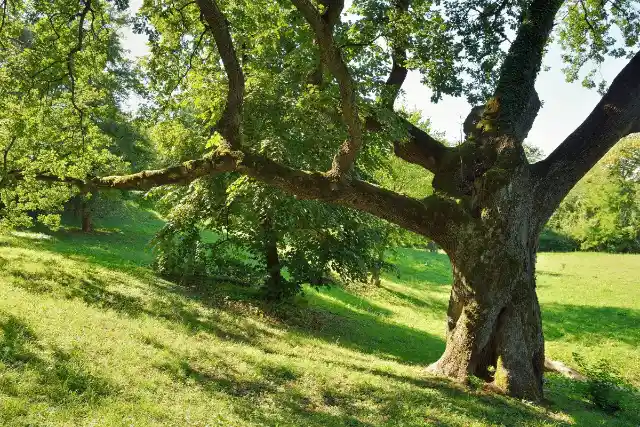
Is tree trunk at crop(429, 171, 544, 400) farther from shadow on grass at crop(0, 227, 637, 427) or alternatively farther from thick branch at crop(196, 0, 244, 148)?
thick branch at crop(196, 0, 244, 148)

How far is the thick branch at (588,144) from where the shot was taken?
36.4ft

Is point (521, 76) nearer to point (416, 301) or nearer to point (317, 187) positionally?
point (317, 187)

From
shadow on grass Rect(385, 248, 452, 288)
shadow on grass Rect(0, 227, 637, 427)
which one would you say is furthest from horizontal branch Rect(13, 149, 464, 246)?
shadow on grass Rect(385, 248, 452, 288)

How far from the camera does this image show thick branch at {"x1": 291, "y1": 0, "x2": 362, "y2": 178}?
744cm

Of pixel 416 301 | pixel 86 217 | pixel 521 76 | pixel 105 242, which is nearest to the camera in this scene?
pixel 521 76

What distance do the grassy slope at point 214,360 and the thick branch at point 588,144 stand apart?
15.8ft

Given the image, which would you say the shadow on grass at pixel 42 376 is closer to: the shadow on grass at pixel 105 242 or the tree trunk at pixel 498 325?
the tree trunk at pixel 498 325

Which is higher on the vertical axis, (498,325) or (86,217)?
(498,325)

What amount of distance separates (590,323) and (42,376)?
22.8 metres

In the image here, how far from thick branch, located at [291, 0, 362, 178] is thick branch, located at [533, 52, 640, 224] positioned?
475 centimetres

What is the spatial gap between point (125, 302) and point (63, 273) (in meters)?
3.10

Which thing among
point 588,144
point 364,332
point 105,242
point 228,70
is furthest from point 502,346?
point 105,242

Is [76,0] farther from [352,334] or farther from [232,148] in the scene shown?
[352,334]

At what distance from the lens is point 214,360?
949 centimetres
